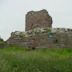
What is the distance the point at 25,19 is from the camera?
92.1 feet

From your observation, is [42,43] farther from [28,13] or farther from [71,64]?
[71,64]

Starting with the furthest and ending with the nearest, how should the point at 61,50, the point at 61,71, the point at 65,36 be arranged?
1. the point at 65,36
2. the point at 61,50
3. the point at 61,71

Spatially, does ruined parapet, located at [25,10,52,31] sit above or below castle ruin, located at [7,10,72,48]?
above

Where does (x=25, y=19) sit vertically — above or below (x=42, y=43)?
above

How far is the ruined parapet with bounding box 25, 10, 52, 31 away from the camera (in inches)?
1067

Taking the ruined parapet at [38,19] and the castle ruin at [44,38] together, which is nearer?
the castle ruin at [44,38]

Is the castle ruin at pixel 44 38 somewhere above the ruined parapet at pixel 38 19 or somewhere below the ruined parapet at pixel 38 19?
below

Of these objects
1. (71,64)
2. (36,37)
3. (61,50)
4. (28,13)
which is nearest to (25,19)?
(28,13)

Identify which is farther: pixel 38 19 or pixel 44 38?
pixel 38 19

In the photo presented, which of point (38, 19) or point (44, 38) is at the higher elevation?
point (38, 19)

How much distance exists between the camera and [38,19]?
88.9 feet

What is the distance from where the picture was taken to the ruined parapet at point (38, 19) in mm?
27094

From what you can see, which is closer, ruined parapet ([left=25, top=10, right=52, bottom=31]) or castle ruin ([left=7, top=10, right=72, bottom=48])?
castle ruin ([left=7, top=10, right=72, bottom=48])

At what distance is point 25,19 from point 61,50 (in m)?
9.81
